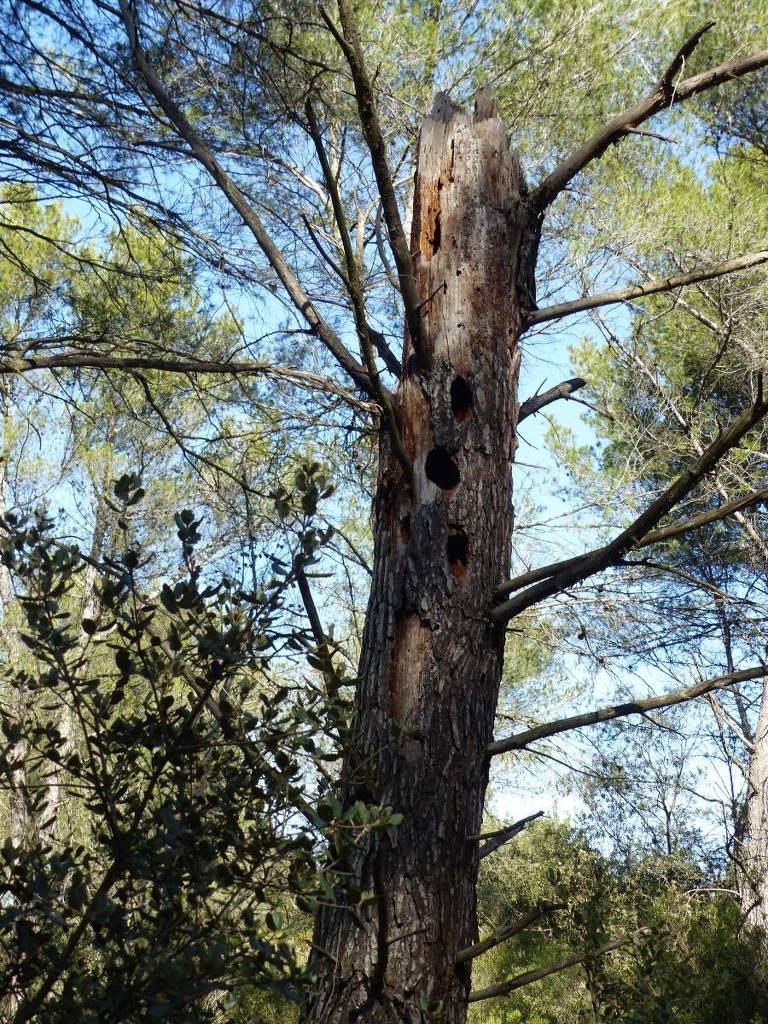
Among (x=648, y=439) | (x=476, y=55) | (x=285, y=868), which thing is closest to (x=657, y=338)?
(x=648, y=439)

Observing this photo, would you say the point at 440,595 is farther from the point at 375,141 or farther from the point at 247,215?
the point at 247,215

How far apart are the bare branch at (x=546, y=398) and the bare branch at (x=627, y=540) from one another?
72 centimetres

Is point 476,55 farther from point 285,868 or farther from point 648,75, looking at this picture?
point 285,868

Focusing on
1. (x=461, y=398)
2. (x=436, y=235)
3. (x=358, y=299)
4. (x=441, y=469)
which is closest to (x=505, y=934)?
(x=441, y=469)

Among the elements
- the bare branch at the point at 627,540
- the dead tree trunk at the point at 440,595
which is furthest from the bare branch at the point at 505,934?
the bare branch at the point at 627,540

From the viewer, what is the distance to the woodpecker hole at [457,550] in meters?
2.62

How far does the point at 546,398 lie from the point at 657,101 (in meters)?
0.97

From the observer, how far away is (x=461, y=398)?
2.79 metres

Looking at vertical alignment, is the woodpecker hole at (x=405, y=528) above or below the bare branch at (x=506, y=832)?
above

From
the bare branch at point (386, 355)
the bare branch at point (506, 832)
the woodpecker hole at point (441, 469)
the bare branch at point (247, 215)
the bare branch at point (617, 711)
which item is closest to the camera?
the bare branch at point (506, 832)

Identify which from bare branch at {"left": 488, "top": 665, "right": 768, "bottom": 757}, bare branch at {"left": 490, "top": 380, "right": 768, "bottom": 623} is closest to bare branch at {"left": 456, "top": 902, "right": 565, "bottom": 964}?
bare branch at {"left": 488, "top": 665, "right": 768, "bottom": 757}

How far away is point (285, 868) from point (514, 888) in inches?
401

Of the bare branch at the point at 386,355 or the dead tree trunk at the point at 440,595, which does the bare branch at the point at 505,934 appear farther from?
the bare branch at the point at 386,355

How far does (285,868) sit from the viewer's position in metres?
1.92
